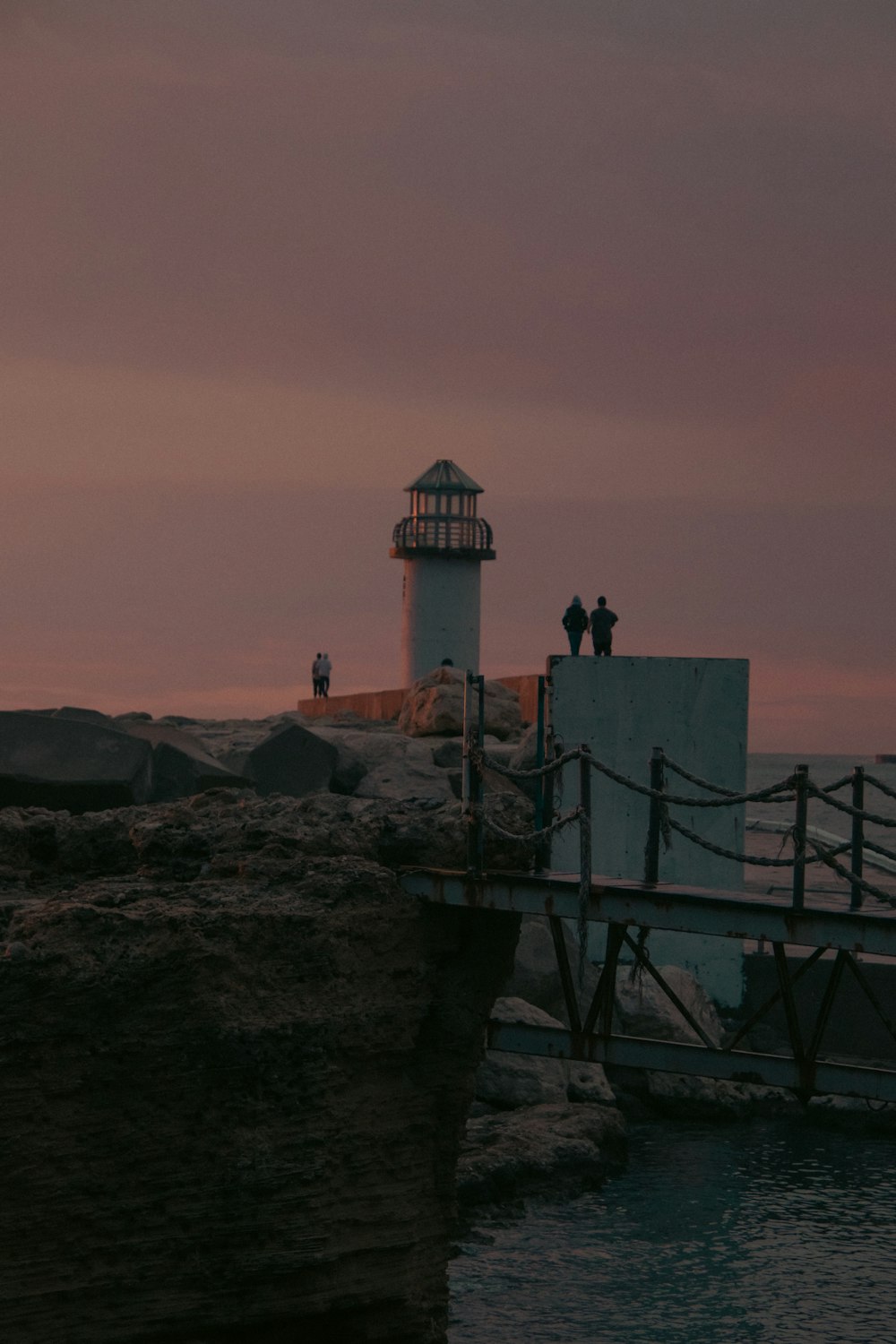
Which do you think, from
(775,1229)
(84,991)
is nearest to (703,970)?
(775,1229)

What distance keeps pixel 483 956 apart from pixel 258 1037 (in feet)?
8.02

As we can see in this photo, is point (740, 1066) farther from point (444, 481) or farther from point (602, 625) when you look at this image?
point (444, 481)

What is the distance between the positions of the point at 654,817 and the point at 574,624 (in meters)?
17.5

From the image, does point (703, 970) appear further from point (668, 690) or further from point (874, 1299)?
point (874, 1299)

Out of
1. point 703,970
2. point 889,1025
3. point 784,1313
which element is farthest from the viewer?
point 703,970

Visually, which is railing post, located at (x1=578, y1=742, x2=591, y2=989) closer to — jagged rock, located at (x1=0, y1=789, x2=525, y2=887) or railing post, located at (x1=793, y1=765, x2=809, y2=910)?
jagged rock, located at (x1=0, y1=789, x2=525, y2=887)

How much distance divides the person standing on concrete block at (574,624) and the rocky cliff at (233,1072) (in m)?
16.1

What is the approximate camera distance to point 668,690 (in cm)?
2341

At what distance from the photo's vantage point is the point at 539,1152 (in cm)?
1969

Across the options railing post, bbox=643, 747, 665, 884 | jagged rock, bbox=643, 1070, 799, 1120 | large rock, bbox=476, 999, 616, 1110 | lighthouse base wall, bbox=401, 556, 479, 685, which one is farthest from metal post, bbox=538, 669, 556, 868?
lighthouse base wall, bbox=401, 556, 479, 685

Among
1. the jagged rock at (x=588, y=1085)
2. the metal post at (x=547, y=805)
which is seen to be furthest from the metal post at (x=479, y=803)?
the jagged rock at (x=588, y=1085)

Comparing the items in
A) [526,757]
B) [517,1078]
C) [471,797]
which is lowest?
[517,1078]

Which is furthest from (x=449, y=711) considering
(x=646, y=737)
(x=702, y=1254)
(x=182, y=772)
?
(x=702, y=1254)

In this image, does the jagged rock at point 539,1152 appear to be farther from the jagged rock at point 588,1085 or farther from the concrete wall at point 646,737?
the concrete wall at point 646,737
